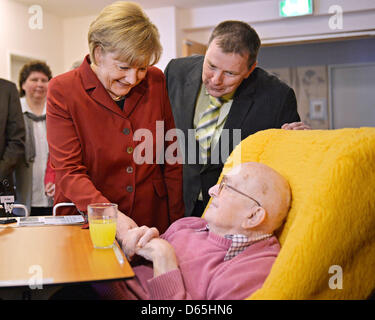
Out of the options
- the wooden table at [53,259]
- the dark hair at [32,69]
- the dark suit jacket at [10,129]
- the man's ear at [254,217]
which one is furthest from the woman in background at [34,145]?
the man's ear at [254,217]

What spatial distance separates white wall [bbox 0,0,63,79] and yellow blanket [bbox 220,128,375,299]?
499cm

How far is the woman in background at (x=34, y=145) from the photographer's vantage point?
3459mm

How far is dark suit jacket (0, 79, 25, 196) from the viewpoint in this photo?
3219 mm

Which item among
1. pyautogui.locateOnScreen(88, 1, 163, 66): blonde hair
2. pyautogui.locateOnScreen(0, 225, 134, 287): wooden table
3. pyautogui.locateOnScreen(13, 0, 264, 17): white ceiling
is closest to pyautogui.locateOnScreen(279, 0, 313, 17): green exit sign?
pyautogui.locateOnScreen(13, 0, 264, 17): white ceiling

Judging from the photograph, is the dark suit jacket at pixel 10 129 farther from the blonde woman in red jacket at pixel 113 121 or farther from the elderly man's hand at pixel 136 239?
the elderly man's hand at pixel 136 239

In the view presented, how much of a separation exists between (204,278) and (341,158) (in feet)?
1.71

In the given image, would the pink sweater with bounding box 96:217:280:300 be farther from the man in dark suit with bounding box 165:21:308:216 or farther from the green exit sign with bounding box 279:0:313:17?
the green exit sign with bounding box 279:0:313:17

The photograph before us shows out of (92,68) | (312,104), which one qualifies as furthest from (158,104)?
(312,104)

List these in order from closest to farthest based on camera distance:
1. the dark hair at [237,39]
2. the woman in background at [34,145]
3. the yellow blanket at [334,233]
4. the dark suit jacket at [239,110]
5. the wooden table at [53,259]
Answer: the wooden table at [53,259] → the yellow blanket at [334,233] → the dark hair at [237,39] → the dark suit jacket at [239,110] → the woman in background at [34,145]

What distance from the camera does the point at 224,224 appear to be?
138 centimetres

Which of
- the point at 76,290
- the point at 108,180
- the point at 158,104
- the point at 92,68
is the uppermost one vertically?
the point at 92,68

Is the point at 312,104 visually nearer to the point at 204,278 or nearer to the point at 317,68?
the point at 317,68

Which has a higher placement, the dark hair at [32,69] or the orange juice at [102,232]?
the dark hair at [32,69]

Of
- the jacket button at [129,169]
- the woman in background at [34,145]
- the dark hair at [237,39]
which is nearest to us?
the jacket button at [129,169]
